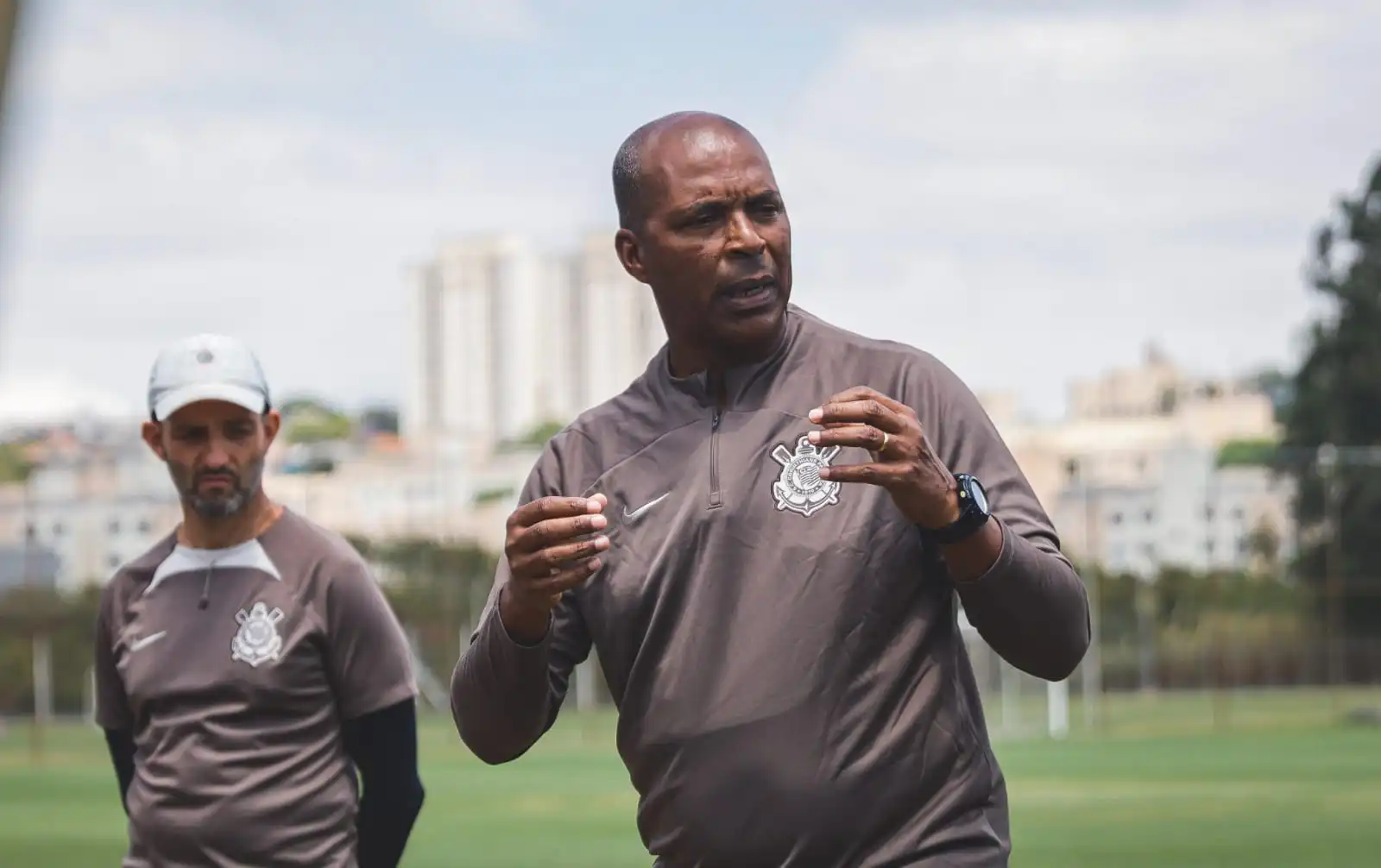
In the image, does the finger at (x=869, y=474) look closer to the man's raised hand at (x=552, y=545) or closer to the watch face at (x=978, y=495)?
the watch face at (x=978, y=495)

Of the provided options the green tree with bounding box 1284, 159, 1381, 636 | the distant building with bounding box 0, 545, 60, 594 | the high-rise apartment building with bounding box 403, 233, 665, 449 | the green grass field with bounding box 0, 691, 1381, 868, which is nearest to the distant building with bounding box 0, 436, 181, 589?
the distant building with bounding box 0, 545, 60, 594

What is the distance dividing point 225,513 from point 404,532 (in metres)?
41.3

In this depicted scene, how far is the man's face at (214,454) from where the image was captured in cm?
507

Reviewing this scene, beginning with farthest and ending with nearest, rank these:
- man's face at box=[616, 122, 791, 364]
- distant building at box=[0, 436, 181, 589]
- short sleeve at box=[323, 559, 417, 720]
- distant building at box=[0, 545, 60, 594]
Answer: distant building at box=[0, 436, 181, 589], distant building at box=[0, 545, 60, 594], short sleeve at box=[323, 559, 417, 720], man's face at box=[616, 122, 791, 364]

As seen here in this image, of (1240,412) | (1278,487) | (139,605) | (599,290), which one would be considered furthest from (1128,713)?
(599,290)

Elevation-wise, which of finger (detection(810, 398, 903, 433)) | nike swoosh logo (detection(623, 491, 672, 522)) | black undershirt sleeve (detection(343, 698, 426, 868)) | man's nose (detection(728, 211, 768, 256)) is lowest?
black undershirt sleeve (detection(343, 698, 426, 868))

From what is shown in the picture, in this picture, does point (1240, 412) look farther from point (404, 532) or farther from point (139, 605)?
point (139, 605)

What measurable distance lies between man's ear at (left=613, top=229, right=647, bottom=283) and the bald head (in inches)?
0.7

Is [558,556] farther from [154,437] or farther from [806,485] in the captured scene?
[154,437]

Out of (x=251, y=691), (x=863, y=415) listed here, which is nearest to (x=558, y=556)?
(x=863, y=415)

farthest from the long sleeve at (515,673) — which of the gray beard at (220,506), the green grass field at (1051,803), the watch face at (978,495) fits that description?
the green grass field at (1051,803)

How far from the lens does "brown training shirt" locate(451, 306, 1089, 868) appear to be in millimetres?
3180

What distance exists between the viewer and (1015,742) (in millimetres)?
39719

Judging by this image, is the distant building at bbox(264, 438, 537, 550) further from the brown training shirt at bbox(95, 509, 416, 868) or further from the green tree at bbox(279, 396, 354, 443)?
the brown training shirt at bbox(95, 509, 416, 868)
